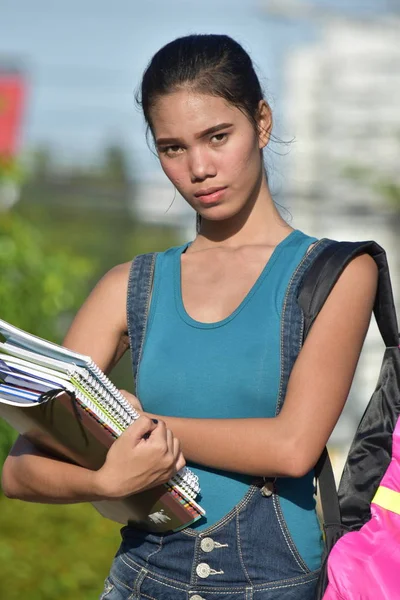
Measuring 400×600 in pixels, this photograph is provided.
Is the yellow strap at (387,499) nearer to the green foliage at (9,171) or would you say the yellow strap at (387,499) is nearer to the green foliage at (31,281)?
the green foliage at (31,281)

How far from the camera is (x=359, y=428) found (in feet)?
6.49

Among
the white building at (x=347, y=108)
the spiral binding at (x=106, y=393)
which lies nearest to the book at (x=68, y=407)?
the spiral binding at (x=106, y=393)

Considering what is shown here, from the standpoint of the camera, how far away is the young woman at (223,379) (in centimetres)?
188

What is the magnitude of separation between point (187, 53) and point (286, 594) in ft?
3.52

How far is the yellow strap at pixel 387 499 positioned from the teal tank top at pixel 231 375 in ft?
0.50

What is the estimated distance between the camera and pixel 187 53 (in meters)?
2.10

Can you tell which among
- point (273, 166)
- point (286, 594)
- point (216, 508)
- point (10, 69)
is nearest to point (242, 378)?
point (216, 508)

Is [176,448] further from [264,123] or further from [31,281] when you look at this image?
[31,281]

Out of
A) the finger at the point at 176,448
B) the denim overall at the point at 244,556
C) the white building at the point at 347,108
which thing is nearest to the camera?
the finger at the point at 176,448

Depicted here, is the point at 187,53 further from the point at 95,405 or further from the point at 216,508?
the point at 216,508

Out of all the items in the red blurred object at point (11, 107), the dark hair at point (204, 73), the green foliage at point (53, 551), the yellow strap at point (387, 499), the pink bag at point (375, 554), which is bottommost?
the green foliage at point (53, 551)

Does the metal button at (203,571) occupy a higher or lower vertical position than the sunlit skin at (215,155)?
lower

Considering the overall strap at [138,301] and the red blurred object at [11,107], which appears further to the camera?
the red blurred object at [11,107]

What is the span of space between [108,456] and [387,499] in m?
0.52
